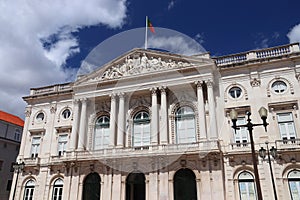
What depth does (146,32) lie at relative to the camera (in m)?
28.2

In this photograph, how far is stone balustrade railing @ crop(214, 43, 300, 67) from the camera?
22.8 metres

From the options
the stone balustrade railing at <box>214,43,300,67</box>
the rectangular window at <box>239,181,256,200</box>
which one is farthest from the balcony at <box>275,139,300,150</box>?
the stone balustrade railing at <box>214,43,300,67</box>

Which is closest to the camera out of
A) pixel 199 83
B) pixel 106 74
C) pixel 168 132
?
pixel 199 83

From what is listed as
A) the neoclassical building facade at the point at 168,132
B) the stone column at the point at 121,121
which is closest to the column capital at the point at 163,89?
the neoclassical building facade at the point at 168,132

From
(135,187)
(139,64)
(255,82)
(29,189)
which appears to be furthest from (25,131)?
(255,82)

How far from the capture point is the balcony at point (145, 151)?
2113 centimetres

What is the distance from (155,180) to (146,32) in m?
14.7

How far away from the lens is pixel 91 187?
24.3 m

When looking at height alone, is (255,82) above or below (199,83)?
below

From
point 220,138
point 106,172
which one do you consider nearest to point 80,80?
point 106,172

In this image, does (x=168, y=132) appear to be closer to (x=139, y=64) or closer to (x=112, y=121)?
(x=112, y=121)

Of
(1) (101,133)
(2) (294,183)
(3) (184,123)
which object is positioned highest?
(3) (184,123)

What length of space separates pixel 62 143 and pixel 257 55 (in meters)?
20.3

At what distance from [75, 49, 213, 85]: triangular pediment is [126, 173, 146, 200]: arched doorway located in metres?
9.02
